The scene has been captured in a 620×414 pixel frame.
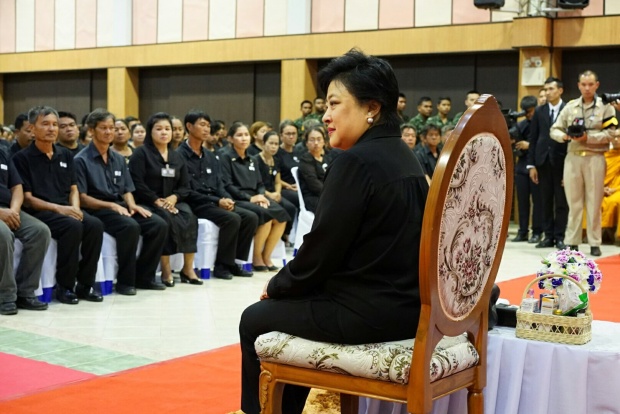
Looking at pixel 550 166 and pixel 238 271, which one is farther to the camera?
pixel 550 166

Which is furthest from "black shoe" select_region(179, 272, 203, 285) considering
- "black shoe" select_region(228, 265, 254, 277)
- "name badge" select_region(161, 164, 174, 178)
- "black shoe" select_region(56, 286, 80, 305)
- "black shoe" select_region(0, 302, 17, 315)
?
"black shoe" select_region(0, 302, 17, 315)

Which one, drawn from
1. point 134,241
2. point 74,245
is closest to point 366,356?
point 74,245

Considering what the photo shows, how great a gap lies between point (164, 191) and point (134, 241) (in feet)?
2.44

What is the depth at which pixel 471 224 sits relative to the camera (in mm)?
2592

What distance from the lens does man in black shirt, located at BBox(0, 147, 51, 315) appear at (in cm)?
561

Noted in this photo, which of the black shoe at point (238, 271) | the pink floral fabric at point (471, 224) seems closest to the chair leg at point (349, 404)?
the pink floral fabric at point (471, 224)

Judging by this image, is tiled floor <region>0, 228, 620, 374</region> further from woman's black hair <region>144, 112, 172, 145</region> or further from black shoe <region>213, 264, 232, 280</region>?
woman's black hair <region>144, 112, 172, 145</region>

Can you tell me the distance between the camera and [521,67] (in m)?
11.8

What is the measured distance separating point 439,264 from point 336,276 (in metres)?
0.37

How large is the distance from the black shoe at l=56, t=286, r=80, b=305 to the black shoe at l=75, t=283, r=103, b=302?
0.35ft

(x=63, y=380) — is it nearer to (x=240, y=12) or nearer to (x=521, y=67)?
(x=521, y=67)

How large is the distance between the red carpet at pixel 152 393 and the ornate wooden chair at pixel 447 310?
1.02 metres

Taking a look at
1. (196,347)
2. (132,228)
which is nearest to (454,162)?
(196,347)

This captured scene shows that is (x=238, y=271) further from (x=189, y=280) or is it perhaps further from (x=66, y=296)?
(x=66, y=296)
